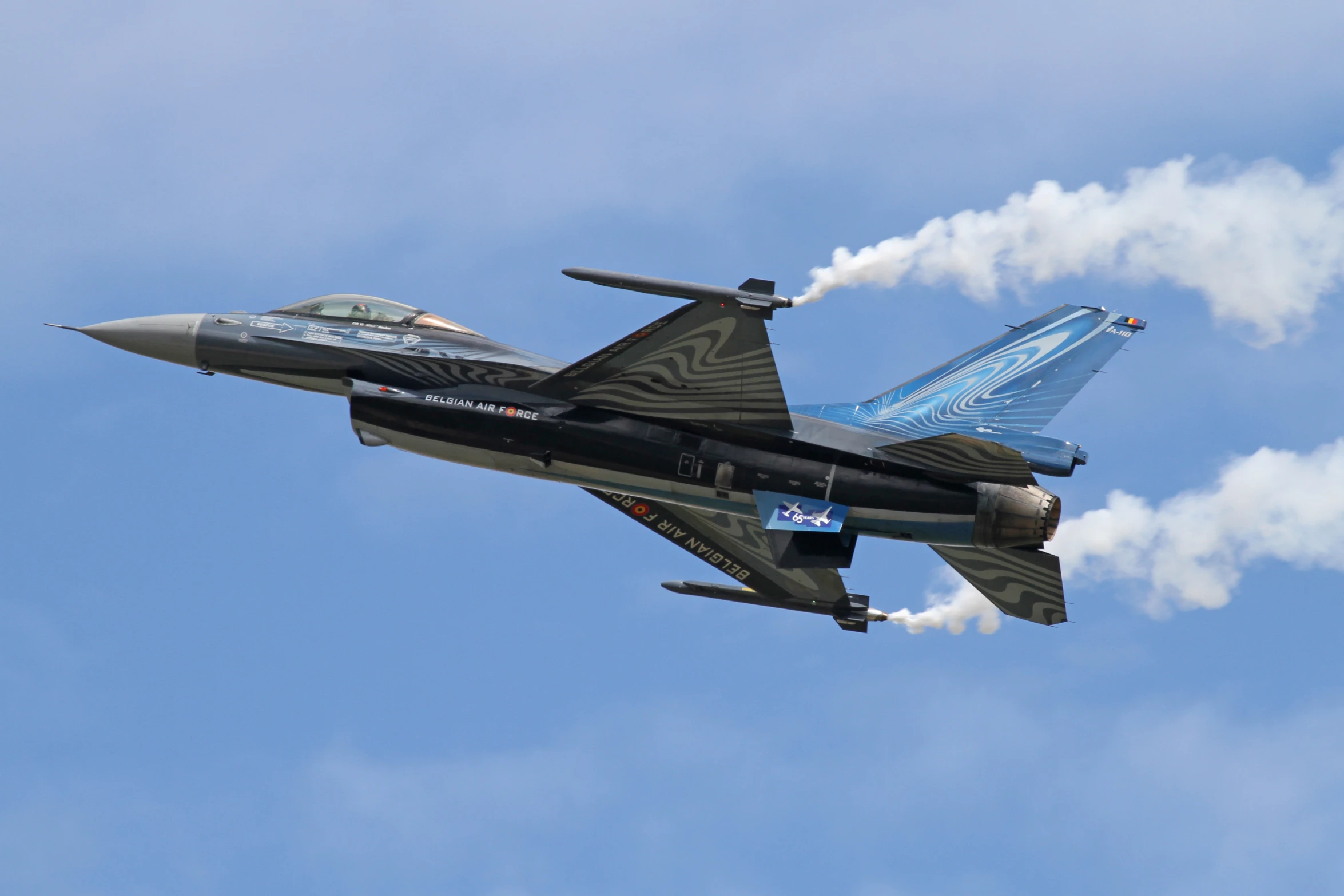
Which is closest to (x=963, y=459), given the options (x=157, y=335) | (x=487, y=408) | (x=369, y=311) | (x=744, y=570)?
(x=744, y=570)

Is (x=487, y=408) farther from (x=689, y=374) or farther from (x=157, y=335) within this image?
(x=157, y=335)

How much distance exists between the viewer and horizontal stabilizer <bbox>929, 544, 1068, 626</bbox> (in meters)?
25.9

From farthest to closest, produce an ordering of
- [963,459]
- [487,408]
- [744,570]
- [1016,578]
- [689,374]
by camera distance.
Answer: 1. [744,570]
2. [1016,578]
3. [487,408]
4. [689,374]
5. [963,459]

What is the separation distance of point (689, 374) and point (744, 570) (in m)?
6.50

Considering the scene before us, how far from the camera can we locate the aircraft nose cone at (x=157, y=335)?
1039 inches

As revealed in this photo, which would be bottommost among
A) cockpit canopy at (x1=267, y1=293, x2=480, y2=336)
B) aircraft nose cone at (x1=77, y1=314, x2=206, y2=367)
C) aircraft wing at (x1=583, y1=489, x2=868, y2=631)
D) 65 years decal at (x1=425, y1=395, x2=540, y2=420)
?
aircraft wing at (x1=583, y1=489, x2=868, y2=631)

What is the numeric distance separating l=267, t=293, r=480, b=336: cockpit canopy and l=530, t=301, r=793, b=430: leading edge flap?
8.76 feet

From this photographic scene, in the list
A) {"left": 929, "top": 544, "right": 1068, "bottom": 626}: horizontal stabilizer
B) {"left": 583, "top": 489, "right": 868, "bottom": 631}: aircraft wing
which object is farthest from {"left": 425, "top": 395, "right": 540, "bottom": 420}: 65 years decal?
{"left": 929, "top": 544, "right": 1068, "bottom": 626}: horizontal stabilizer

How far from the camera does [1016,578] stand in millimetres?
26219

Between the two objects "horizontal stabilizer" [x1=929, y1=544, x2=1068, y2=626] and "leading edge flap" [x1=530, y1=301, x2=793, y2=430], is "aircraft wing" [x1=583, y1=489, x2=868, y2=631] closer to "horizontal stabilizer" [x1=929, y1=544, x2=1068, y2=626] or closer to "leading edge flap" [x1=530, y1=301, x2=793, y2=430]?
"horizontal stabilizer" [x1=929, y1=544, x2=1068, y2=626]

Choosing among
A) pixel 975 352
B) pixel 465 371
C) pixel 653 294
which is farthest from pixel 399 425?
pixel 975 352

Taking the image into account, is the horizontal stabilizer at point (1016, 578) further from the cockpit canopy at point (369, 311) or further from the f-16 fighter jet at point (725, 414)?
the cockpit canopy at point (369, 311)

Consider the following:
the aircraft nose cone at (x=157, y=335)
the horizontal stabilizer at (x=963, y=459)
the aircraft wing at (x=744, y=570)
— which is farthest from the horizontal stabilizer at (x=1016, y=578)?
the aircraft nose cone at (x=157, y=335)

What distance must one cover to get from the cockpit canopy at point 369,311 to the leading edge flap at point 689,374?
8.76 feet
